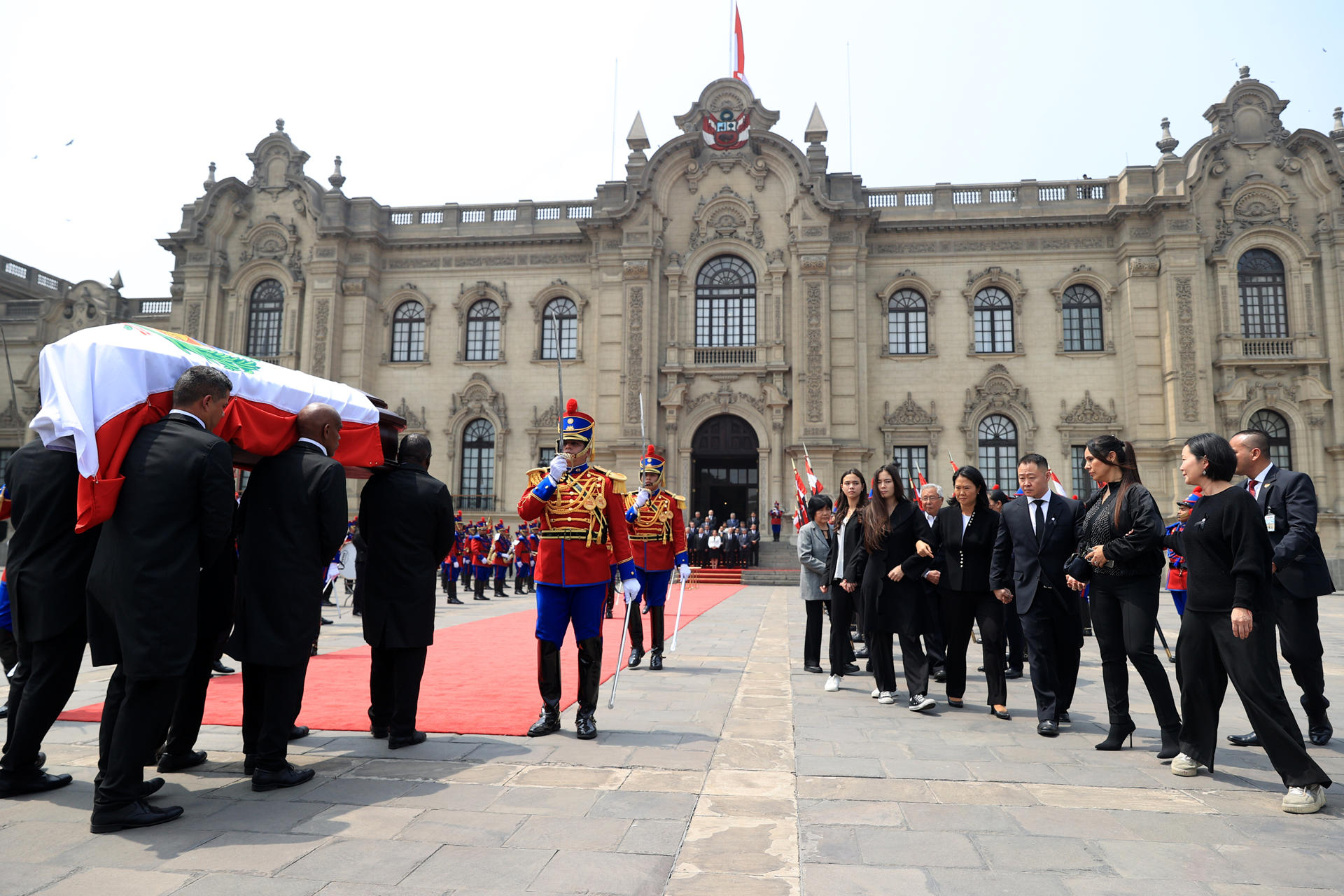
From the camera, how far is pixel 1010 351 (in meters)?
27.3

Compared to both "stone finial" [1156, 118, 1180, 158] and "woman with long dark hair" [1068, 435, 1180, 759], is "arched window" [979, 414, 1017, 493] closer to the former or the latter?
"stone finial" [1156, 118, 1180, 158]

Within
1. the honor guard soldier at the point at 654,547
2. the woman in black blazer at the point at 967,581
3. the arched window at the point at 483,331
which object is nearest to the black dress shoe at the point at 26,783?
the honor guard soldier at the point at 654,547

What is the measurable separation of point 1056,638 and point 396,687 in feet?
15.7

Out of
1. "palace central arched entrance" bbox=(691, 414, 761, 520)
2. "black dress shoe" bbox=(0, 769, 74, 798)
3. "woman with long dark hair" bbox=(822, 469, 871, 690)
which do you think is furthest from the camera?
"palace central arched entrance" bbox=(691, 414, 761, 520)

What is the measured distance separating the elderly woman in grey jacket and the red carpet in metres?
1.49

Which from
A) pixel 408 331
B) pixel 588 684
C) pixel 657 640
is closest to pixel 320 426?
pixel 588 684

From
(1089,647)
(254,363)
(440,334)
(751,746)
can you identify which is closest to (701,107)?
(440,334)

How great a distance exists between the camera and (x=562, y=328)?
29172 millimetres

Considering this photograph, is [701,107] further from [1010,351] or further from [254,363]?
[254,363]

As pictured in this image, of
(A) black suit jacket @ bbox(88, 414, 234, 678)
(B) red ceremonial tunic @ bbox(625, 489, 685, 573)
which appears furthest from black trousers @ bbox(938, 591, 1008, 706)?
(A) black suit jacket @ bbox(88, 414, 234, 678)

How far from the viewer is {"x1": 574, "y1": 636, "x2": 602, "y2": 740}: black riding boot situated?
5.61 meters

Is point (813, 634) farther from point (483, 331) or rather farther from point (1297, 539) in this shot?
point (483, 331)

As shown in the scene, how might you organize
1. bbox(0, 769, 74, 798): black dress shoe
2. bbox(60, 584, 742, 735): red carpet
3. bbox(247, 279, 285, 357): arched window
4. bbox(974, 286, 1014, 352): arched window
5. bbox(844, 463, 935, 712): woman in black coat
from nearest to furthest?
bbox(0, 769, 74, 798): black dress shoe
bbox(60, 584, 742, 735): red carpet
bbox(844, 463, 935, 712): woman in black coat
bbox(974, 286, 1014, 352): arched window
bbox(247, 279, 285, 357): arched window

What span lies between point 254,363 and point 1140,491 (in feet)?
21.2
